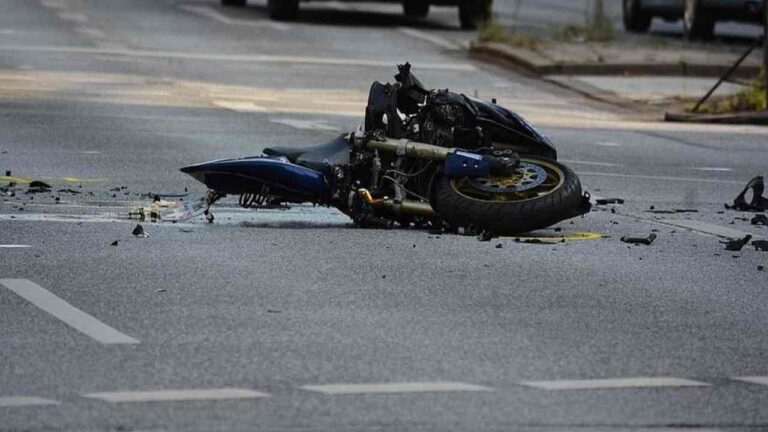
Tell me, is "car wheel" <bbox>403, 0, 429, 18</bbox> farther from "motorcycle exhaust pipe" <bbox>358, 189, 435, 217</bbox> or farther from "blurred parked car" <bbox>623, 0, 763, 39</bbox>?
"motorcycle exhaust pipe" <bbox>358, 189, 435, 217</bbox>

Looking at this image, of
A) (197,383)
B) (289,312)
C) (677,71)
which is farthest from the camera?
(677,71)

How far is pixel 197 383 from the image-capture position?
7398 mm

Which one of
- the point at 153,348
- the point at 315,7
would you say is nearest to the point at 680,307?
the point at 153,348

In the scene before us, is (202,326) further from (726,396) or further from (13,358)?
(726,396)

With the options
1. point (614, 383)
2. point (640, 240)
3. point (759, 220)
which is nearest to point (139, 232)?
point (640, 240)

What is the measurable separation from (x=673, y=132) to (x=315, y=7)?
60.0ft

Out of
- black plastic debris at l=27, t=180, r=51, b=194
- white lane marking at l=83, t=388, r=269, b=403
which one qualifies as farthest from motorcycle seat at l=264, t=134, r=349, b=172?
white lane marking at l=83, t=388, r=269, b=403

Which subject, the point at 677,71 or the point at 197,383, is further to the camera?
the point at 677,71

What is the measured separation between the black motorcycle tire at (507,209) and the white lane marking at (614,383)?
370 centimetres

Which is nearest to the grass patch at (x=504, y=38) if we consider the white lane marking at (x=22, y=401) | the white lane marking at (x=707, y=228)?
the white lane marking at (x=707, y=228)

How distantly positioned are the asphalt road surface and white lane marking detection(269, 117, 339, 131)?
0.33m

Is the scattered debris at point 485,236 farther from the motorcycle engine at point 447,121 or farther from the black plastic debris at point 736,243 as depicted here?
the black plastic debris at point 736,243

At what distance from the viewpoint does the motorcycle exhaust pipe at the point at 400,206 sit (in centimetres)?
1173

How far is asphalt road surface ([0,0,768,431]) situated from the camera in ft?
23.4
